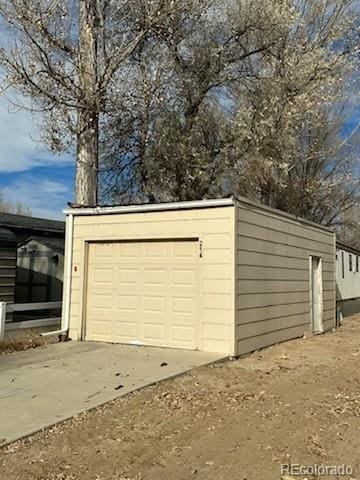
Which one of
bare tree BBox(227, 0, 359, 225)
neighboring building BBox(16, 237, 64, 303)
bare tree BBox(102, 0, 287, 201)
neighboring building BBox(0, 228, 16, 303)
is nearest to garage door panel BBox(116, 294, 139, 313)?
neighboring building BBox(0, 228, 16, 303)

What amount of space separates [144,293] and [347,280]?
40.1 feet

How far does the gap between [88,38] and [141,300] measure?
253 inches

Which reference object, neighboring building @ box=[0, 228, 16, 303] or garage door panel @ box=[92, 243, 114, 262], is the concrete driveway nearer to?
garage door panel @ box=[92, 243, 114, 262]

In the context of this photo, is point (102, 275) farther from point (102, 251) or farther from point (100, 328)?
point (100, 328)

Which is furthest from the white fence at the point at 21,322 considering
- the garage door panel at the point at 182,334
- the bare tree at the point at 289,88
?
the bare tree at the point at 289,88

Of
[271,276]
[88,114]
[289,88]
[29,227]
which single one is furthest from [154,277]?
[289,88]

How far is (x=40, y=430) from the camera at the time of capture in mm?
4777

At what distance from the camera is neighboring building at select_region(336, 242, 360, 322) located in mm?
18094

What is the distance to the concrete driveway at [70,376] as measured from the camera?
5.26 meters

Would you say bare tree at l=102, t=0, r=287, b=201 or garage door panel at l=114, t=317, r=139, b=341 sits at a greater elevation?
bare tree at l=102, t=0, r=287, b=201

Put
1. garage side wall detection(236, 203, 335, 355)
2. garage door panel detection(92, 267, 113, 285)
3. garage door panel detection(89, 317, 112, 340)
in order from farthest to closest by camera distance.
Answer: garage door panel detection(92, 267, 113, 285) < garage door panel detection(89, 317, 112, 340) < garage side wall detection(236, 203, 335, 355)

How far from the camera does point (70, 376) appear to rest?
7.00 metres

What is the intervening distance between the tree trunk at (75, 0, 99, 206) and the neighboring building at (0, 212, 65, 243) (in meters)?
1.77

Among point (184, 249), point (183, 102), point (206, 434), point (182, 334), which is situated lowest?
point (206, 434)
